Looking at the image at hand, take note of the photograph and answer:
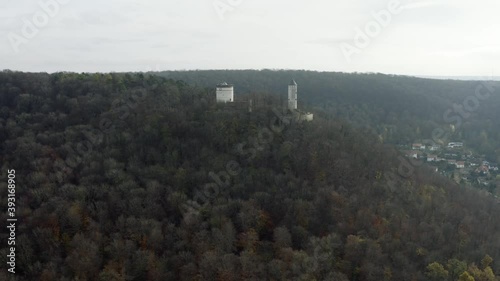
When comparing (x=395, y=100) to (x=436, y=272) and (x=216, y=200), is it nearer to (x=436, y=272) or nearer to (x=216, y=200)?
(x=216, y=200)

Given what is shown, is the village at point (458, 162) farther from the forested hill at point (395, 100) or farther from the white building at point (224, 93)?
the white building at point (224, 93)

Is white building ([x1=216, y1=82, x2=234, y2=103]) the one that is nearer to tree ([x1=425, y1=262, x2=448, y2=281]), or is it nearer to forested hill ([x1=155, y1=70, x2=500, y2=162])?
tree ([x1=425, y1=262, x2=448, y2=281])

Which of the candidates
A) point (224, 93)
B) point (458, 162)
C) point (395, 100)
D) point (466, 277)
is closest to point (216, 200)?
point (224, 93)

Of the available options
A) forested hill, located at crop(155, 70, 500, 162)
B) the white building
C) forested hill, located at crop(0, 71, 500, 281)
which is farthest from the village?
the white building

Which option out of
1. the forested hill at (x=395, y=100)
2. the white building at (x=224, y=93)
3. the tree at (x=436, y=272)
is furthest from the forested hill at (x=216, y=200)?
the forested hill at (x=395, y=100)

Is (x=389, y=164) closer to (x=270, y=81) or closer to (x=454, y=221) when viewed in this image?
(x=454, y=221)

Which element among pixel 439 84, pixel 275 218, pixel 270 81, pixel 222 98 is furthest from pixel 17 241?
pixel 439 84

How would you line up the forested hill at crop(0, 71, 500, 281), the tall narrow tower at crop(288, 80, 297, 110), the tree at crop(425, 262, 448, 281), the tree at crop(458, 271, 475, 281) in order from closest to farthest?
the tree at crop(458, 271, 475, 281) → the tree at crop(425, 262, 448, 281) → the forested hill at crop(0, 71, 500, 281) → the tall narrow tower at crop(288, 80, 297, 110)
